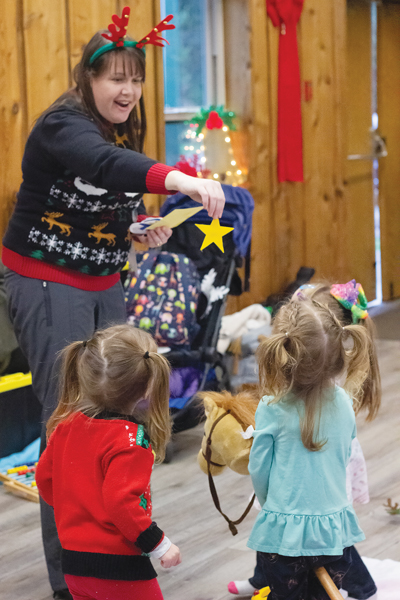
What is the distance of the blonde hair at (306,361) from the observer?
159 cm

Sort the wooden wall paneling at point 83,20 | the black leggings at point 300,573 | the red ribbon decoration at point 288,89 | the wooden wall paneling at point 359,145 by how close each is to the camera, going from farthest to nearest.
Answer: the wooden wall paneling at point 359,145 < the red ribbon decoration at point 288,89 < the wooden wall paneling at point 83,20 < the black leggings at point 300,573

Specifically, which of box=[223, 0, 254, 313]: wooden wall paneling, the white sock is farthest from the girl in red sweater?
box=[223, 0, 254, 313]: wooden wall paneling

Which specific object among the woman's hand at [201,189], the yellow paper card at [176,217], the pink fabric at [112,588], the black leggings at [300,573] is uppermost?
the woman's hand at [201,189]

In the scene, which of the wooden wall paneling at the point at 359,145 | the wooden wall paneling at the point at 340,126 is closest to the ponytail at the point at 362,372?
the wooden wall paneling at the point at 340,126

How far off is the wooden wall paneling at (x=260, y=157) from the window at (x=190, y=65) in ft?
0.73

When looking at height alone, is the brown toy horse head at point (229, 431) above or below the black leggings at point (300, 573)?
above

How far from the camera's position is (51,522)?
198 cm

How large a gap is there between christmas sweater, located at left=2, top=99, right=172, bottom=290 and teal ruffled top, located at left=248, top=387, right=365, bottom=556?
603 mm

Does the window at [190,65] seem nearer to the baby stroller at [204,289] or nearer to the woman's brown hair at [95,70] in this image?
the baby stroller at [204,289]

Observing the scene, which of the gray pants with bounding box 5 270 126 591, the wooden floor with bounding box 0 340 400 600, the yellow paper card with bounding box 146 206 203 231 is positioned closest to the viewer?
the yellow paper card with bounding box 146 206 203 231

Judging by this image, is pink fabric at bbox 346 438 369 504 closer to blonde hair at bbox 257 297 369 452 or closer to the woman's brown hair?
blonde hair at bbox 257 297 369 452

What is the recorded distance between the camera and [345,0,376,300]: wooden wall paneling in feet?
20.2

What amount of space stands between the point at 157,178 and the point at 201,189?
Answer: 0.10 m

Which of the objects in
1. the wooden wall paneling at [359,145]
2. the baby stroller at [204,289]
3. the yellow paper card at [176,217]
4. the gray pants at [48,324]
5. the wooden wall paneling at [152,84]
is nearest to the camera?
the yellow paper card at [176,217]
